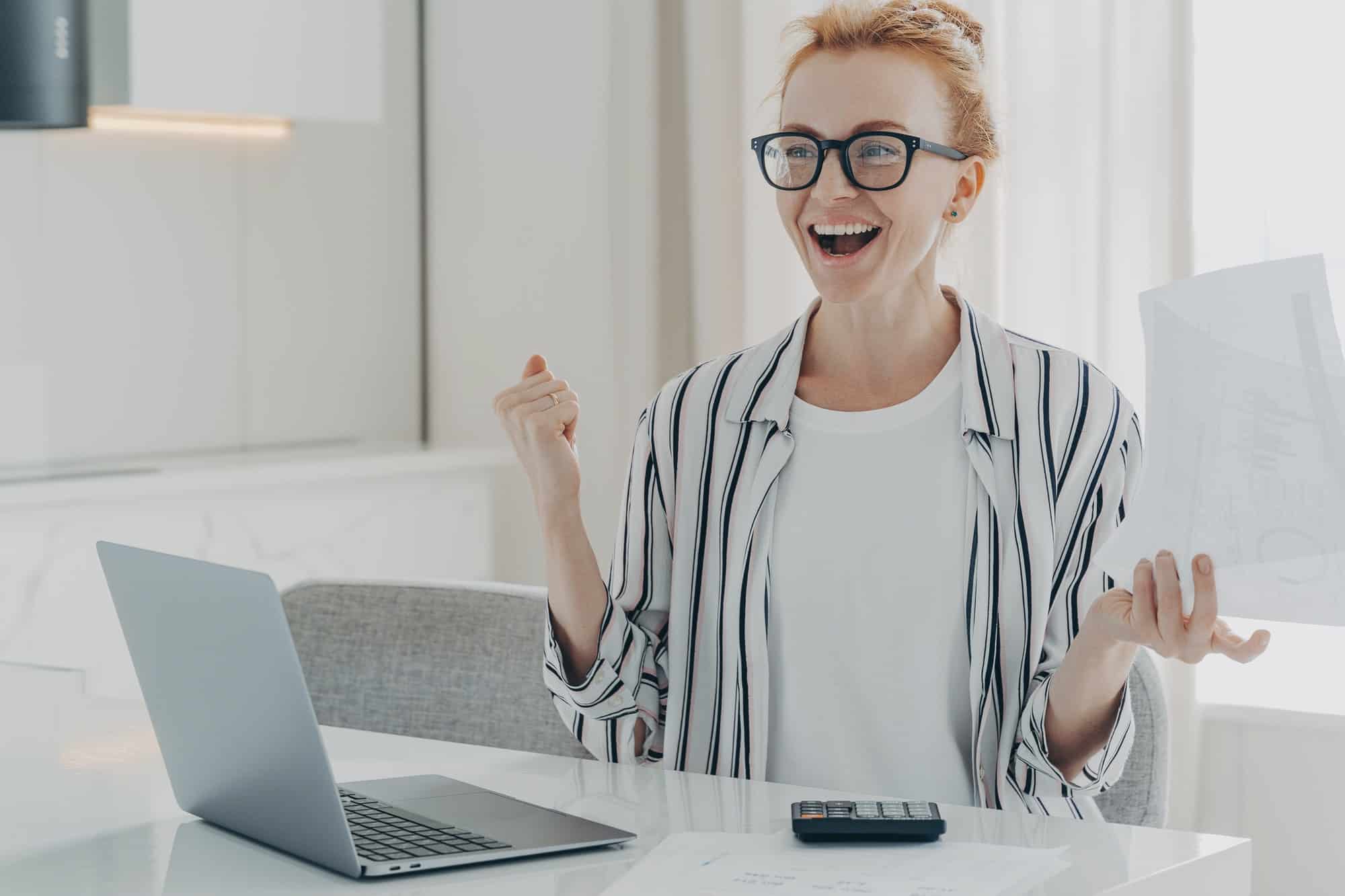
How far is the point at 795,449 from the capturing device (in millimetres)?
1615

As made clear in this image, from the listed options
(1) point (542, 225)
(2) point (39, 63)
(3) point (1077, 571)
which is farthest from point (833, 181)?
(1) point (542, 225)

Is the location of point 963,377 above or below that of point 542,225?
below

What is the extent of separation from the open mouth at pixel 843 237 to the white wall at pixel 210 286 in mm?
2166

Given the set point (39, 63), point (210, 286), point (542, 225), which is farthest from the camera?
point (542, 225)

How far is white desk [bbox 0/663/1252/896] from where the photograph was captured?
3.22 ft

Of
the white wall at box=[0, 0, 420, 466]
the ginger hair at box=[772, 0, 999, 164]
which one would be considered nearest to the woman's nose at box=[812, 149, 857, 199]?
the ginger hair at box=[772, 0, 999, 164]

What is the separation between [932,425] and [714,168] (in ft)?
5.60

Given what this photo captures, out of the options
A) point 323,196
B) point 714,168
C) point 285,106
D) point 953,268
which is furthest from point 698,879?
point 323,196

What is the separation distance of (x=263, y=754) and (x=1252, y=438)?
26.5 inches

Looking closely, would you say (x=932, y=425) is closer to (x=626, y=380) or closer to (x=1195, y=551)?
(x=1195, y=551)

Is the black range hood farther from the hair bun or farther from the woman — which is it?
the hair bun

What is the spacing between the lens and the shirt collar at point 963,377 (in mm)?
1544

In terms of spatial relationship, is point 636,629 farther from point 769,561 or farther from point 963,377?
point 963,377

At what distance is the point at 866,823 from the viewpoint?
3.37 ft
